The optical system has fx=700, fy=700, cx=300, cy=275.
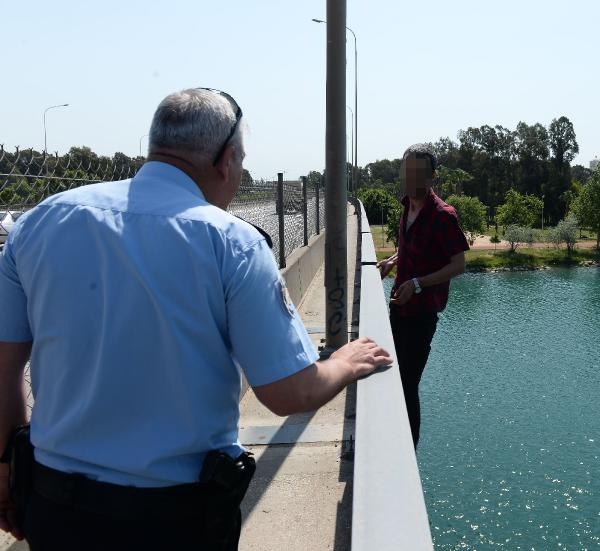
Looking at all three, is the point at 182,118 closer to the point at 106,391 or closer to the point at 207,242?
the point at 207,242

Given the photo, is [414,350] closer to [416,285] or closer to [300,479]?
[416,285]

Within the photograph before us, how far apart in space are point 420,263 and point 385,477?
281 cm

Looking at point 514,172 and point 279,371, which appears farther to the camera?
point 514,172

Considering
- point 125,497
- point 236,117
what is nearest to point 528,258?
point 236,117

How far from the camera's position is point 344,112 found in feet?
20.1

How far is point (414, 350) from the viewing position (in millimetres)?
4410

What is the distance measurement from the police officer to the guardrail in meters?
0.23

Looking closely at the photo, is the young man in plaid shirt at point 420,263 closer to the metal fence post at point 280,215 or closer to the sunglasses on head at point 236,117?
the sunglasses on head at point 236,117

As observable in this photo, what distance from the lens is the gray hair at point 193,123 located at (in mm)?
1738

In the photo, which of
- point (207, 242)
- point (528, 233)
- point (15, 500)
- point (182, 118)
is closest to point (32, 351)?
point (15, 500)

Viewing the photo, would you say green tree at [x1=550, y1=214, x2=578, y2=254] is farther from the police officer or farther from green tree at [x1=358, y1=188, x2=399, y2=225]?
the police officer

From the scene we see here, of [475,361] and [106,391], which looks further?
[475,361]

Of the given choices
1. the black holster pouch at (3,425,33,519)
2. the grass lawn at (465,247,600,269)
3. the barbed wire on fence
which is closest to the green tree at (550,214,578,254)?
the grass lawn at (465,247,600,269)

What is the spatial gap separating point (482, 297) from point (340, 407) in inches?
1928
